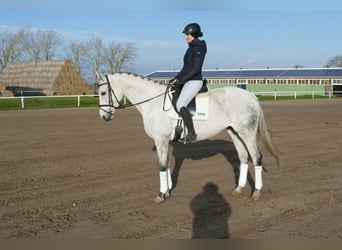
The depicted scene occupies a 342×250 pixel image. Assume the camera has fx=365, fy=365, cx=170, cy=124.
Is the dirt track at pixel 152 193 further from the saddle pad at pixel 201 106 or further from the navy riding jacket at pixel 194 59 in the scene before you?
the navy riding jacket at pixel 194 59

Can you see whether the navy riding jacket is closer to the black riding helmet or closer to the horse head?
the black riding helmet

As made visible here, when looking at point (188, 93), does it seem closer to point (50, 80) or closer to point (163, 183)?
point (163, 183)

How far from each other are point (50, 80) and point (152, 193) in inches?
1518

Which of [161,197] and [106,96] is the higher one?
[106,96]

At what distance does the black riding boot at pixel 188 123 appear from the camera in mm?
6137

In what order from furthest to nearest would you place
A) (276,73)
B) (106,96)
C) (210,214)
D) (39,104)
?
(276,73) < (39,104) < (106,96) < (210,214)

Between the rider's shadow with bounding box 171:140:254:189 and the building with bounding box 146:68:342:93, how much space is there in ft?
132

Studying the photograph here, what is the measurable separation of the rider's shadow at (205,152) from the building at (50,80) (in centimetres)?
3080

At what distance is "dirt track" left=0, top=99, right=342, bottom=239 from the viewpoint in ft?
16.1

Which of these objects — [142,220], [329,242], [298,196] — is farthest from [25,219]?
[298,196]

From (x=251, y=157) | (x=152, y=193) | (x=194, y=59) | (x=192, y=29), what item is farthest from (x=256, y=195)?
(x=192, y=29)

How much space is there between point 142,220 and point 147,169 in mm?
3267

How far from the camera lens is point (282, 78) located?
5938cm

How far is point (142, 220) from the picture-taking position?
5.25 m
